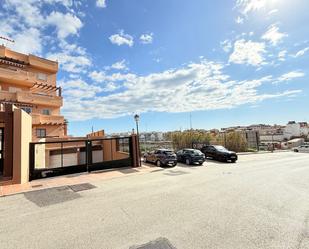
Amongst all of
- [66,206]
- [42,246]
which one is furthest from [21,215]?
[42,246]

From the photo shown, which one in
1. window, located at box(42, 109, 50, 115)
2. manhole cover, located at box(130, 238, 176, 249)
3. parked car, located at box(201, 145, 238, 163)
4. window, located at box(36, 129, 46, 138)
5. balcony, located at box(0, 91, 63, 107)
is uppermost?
balcony, located at box(0, 91, 63, 107)

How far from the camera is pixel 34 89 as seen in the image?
29812 millimetres

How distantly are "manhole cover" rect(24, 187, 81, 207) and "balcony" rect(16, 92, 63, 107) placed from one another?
63.4 feet

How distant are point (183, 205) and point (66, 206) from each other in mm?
4398

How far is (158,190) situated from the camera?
10.3 meters

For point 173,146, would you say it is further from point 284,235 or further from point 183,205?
point 284,235

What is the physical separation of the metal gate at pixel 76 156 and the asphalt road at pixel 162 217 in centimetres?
448

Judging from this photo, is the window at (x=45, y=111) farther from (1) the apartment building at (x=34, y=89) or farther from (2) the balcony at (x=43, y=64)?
(2) the balcony at (x=43, y=64)

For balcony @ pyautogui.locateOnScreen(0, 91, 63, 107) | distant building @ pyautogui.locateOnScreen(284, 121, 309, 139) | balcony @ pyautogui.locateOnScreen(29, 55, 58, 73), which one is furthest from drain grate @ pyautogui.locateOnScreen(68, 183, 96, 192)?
distant building @ pyautogui.locateOnScreen(284, 121, 309, 139)

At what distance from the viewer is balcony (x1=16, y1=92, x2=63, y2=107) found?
26.3m

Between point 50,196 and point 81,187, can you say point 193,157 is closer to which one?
point 81,187

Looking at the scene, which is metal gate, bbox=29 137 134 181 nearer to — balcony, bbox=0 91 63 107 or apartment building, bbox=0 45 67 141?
apartment building, bbox=0 45 67 141

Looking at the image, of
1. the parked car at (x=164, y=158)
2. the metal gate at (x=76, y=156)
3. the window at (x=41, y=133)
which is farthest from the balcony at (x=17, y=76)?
the parked car at (x=164, y=158)

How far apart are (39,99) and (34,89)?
Result: 2.83 metres
